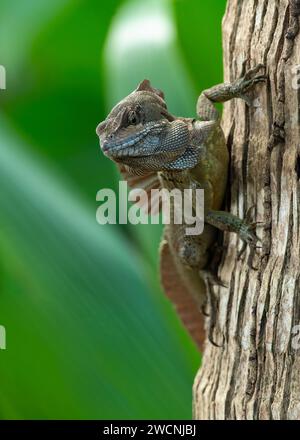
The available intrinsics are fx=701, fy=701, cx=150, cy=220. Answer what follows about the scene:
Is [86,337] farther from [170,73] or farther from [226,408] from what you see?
[170,73]

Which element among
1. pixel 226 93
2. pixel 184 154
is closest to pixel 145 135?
pixel 184 154

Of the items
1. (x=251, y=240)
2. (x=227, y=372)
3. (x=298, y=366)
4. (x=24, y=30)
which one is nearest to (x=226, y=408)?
(x=227, y=372)

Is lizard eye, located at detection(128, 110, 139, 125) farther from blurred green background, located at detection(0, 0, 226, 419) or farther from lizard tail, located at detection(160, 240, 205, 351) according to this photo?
blurred green background, located at detection(0, 0, 226, 419)

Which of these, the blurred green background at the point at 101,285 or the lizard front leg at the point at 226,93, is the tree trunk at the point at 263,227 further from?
the blurred green background at the point at 101,285

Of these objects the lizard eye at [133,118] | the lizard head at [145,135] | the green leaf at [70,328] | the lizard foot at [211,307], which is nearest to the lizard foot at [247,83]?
the lizard head at [145,135]

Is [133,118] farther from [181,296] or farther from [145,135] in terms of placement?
[181,296]

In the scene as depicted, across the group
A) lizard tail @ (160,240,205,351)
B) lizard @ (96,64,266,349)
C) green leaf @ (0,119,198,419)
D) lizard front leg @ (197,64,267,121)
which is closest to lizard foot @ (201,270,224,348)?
lizard @ (96,64,266,349)
